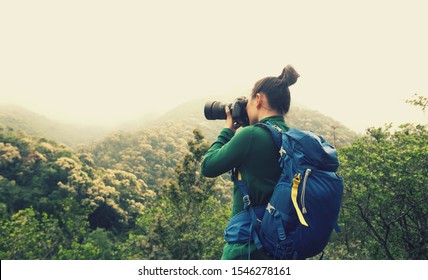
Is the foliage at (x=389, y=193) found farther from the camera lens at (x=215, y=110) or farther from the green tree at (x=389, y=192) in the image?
the camera lens at (x=215, y=110)

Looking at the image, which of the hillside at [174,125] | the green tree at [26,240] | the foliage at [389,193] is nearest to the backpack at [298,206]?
the foliage at [389,193]

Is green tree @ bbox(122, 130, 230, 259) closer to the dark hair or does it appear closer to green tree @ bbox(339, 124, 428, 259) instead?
green tree @ bbox(339, 124, 428, 259)

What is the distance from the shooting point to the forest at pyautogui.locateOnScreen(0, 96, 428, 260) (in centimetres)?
1012

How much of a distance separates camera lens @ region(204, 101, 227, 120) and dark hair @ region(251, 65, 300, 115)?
0.28 meters

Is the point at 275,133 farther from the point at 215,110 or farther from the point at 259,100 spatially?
the point at 215,110

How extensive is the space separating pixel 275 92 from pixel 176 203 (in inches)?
400

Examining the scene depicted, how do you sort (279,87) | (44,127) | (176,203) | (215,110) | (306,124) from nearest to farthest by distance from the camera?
(279,87)
(215,110)
(176,203)
(306,124)
(44,127)

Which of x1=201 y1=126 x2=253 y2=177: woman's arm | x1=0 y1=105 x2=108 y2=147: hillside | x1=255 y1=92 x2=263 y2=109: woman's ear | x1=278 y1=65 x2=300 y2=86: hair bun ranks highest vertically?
x1=278 y1=65 x2=300 y2=86: hair bun

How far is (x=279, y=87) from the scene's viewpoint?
177 cm

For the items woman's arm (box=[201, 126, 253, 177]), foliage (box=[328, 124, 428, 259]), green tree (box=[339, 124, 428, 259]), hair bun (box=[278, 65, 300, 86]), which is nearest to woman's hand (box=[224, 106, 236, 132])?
woman's arm (box=[201, 126, 253, 177])

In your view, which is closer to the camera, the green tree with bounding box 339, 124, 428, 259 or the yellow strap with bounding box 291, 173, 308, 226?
the yellow strap with bounding box 291, 173, 308, 226

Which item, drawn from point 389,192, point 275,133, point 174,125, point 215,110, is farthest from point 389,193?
point 174,125
